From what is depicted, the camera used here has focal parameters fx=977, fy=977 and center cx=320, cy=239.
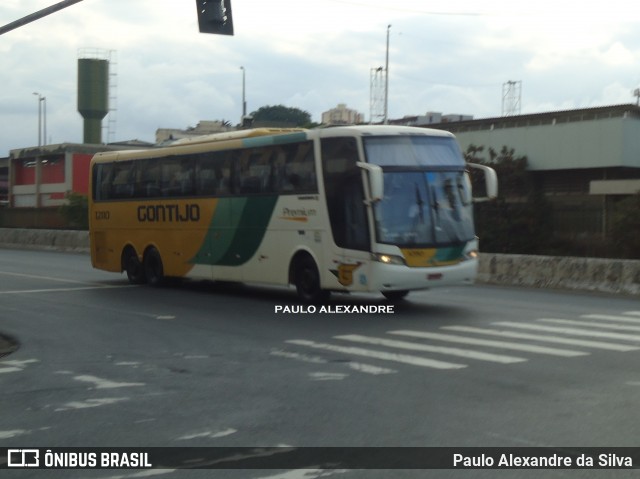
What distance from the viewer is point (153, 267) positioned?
23.2 m

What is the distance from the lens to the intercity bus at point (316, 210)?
16750 millimetres

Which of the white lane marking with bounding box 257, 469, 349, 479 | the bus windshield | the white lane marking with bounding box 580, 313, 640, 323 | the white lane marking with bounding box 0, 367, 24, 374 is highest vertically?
the bus windshield

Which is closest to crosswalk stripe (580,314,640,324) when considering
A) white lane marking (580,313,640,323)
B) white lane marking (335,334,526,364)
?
white lane marking (580,313,640,323)

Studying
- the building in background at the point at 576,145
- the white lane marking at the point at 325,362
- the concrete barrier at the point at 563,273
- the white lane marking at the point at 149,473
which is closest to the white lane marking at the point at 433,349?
the white lane marking at the point at 325,362

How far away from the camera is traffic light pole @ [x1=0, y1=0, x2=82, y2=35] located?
17125mm

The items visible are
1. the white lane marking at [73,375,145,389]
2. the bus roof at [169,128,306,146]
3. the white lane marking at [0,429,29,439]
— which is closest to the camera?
the white lane marking at [0,429,29,439]

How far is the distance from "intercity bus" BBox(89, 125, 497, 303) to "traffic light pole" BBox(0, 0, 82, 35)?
4.61 metres

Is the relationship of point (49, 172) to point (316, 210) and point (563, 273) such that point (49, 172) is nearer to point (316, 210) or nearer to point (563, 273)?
point (563, 273)

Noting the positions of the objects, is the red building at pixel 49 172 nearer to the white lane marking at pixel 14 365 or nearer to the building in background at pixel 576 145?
the building in background at pixel 576 145

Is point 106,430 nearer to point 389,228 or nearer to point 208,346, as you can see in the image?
point 208,346

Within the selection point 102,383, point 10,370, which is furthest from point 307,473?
point 10,370

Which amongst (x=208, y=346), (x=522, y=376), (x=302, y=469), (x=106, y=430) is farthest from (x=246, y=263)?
(x=302, y=469)

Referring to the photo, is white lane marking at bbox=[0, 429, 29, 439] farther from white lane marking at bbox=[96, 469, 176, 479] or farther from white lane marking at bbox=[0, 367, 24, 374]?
white lane marking at bbox=[0, 367, 24, 374]

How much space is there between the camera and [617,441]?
24.1ft
